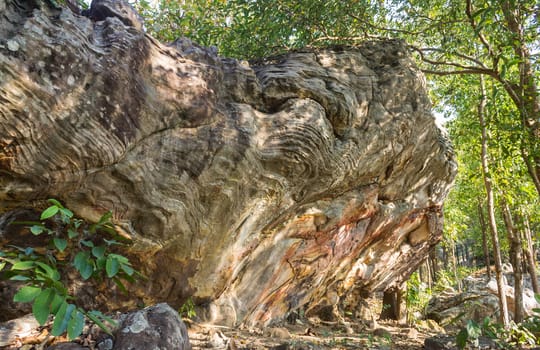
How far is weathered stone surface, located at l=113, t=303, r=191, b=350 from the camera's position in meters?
3.47

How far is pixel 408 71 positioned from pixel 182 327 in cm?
801

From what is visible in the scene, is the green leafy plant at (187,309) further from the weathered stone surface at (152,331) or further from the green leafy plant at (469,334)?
the green leafy plant at (469,334)

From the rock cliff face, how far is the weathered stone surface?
5.49ft

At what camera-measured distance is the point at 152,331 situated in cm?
364

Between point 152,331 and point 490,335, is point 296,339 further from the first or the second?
point 152,331

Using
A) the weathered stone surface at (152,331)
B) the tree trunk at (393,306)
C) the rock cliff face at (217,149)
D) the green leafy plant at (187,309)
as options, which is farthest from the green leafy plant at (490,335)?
the tree trunk at (393,306)

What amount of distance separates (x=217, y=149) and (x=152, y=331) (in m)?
2.90

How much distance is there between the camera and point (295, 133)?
6.43 meters

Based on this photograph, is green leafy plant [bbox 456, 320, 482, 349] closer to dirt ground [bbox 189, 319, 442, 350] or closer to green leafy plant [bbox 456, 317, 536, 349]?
green leafy plant [bbox 456, 317, 536, 349]

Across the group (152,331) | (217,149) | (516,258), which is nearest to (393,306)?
(516,258)

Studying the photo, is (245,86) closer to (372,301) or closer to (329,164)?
(329,164)

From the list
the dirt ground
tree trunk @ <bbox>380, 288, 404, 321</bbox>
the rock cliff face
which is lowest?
the dirt ground

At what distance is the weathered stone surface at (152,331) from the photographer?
11.4ft

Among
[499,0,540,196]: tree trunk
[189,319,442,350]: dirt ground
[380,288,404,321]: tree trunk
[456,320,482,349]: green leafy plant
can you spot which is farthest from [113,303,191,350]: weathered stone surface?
[380,288,404,321]: tree trunk
